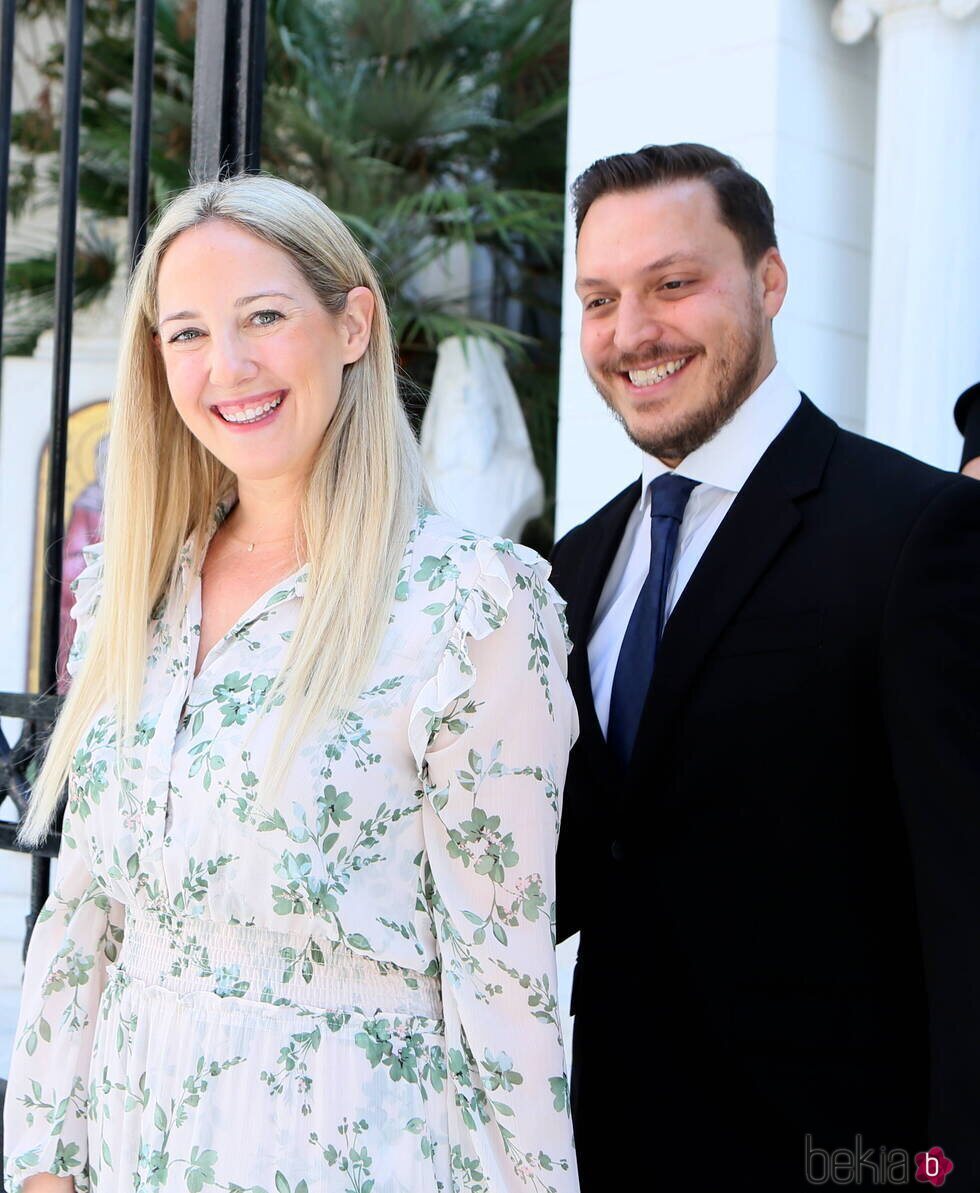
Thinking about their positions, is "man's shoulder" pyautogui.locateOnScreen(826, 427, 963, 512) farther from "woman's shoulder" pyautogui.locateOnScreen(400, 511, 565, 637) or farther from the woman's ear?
the woman's ear

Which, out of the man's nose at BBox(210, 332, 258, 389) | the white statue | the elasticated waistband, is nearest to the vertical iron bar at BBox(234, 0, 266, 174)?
the man's nose at BBox(210, 332, 258, 389)

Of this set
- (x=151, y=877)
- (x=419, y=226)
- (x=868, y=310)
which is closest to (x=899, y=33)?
(x=868, y=310)

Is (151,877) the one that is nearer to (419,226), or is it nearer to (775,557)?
(775,557)

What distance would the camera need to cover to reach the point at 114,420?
1639mm

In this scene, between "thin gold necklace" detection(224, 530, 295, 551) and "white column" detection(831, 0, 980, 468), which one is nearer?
"thin gold necklace" detection(224, 530, 295, 551)

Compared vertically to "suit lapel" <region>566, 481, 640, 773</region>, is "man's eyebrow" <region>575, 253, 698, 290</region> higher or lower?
higher

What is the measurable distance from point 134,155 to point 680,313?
2.71ft

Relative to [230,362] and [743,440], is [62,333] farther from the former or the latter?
[743,440]

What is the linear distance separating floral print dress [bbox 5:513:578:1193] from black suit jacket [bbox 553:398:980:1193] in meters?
0.20

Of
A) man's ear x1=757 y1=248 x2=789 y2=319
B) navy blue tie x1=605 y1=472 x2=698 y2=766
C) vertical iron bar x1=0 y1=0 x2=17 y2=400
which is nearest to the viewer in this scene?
navy blue tie x1=605 y1=472 x2=698 y2=766

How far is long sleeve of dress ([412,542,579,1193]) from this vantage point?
134 centimetres

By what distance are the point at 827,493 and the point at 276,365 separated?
61 centimetres

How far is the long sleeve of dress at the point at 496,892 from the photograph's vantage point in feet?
4.39

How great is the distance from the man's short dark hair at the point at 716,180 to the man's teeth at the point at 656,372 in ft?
0.50
